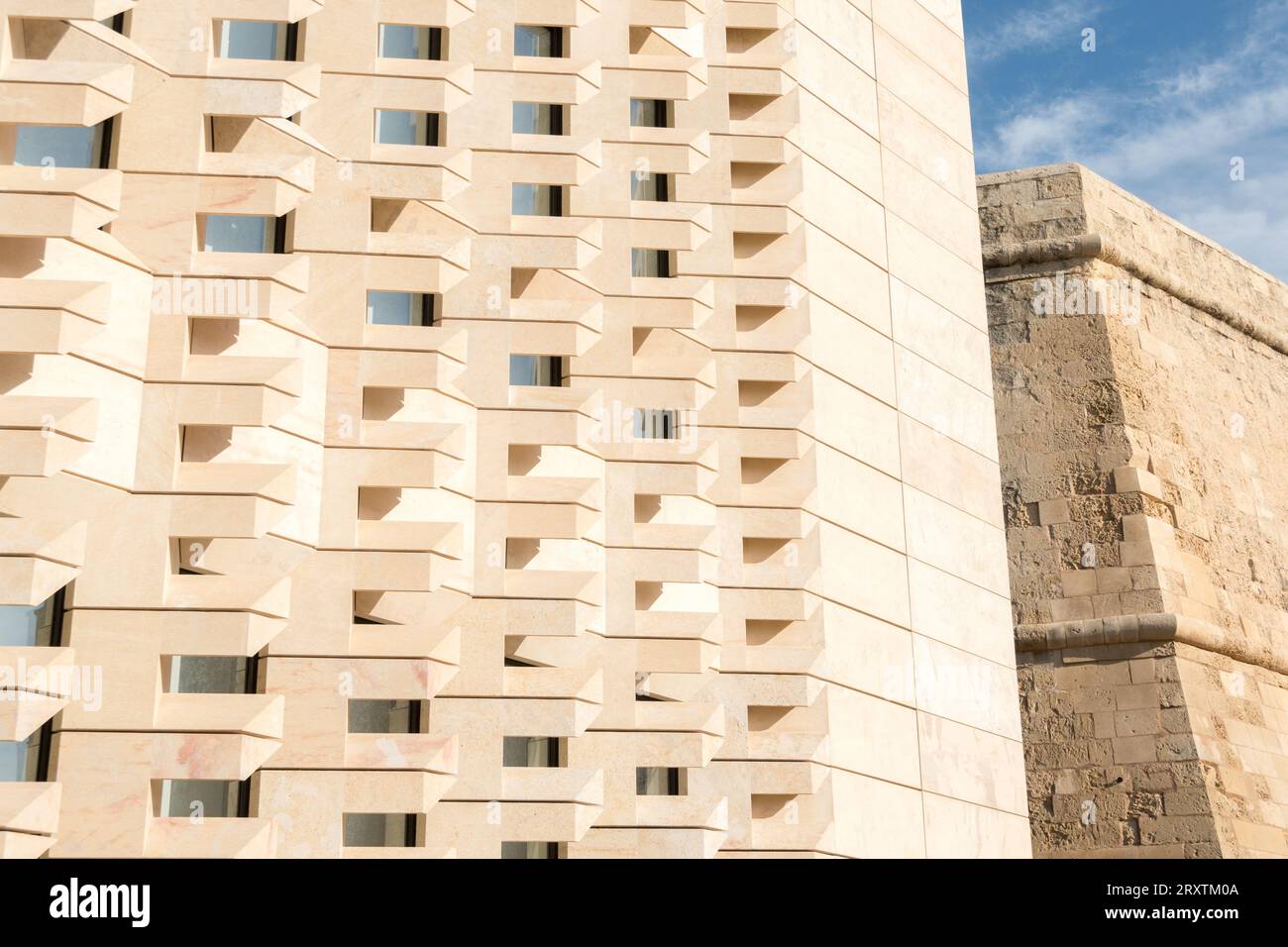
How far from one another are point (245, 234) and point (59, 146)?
0.78 metres

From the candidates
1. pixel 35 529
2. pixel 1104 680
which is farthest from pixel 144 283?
pixel 1104 680

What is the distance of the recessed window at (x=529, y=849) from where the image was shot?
6031 mm

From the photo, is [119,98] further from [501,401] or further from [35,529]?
[501,401]

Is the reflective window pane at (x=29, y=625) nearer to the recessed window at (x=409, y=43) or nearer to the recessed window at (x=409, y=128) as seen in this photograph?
the recessed window at (x=409, y=128)

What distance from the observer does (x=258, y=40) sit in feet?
19.1

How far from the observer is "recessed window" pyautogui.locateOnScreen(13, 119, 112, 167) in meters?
4.92

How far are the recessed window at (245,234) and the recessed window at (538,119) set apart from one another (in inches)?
66.4

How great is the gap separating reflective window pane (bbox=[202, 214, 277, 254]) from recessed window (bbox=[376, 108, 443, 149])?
34.0 inches

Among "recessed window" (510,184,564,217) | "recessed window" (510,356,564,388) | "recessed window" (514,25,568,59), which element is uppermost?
"recessed window" (514,25,568,59)

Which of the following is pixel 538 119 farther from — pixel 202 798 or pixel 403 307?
pixel 202 798

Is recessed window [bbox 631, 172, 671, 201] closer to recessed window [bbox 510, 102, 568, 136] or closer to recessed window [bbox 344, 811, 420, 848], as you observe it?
recessed window [bbox 510, 102, 568, 136]

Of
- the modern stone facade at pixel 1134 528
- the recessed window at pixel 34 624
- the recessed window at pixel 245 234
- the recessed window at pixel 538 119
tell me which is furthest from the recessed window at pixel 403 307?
the modern stone facade at pixel 1134 528

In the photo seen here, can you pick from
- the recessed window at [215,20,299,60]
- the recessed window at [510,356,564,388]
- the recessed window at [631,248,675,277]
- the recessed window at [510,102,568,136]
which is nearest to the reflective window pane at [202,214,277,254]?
the recessed window at [215,20,299,60]

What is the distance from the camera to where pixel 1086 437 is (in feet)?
45.9
